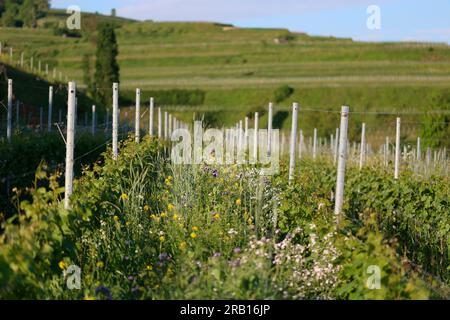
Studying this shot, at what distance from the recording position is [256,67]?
3410 inches

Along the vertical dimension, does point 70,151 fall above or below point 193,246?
above

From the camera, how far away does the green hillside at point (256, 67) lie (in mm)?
67750

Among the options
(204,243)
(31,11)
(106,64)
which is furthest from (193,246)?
(31,11)

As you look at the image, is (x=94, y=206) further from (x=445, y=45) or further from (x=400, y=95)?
(x=445, y=45)

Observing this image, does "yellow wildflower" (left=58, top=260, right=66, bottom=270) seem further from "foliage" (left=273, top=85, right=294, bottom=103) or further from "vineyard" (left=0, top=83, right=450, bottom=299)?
"foliage" (left=273, top=85, right=294, bottom=103)

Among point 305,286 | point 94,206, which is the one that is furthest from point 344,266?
point 94,206

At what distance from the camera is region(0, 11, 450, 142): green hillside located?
67750 mm

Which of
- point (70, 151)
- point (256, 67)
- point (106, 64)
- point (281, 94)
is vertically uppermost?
point (106, 64)

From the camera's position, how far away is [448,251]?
11.7m

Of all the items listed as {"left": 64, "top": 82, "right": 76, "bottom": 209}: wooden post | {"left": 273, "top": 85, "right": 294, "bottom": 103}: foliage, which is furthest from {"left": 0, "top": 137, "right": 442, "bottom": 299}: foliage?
{"left": 273, "top": 85, "right": 294, "bottom": 103}: foliage

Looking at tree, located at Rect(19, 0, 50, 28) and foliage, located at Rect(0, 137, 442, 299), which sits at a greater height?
tree, located at Rect(19, 0, 50, 28)

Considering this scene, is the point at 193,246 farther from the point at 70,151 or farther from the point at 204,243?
the point at 70,151

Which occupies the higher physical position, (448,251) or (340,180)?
(340,180)
